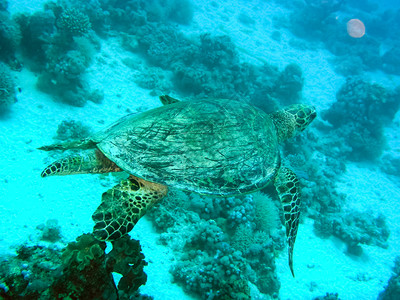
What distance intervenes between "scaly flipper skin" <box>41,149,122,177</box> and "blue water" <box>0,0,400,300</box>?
3 centimetres

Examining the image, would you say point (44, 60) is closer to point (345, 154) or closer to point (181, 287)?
point (181, 287)

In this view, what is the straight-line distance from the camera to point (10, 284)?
2004mm

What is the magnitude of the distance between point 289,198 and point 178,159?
76.0 inches

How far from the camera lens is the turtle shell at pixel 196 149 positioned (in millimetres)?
2721

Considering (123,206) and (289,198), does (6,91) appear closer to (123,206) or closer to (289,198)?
(123,206)

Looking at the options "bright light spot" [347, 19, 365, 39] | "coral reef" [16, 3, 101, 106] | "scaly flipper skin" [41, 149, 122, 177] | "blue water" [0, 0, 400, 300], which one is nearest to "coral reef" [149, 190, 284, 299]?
"blue water" [0, 0, 400, 300]

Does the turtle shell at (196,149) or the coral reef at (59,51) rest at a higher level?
the turtle shell at (196,149)

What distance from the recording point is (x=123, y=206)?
256cm

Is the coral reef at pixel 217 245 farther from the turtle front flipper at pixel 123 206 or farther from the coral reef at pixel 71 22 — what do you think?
the coral reef at pixel 71 22

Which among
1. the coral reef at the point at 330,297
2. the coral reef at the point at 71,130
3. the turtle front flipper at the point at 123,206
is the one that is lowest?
the coral reef at the point at 330,297

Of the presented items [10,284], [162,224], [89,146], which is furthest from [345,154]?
[10,284]

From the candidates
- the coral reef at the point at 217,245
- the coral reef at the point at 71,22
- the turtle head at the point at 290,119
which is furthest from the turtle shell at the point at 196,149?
the coral reef at the point at 71,22

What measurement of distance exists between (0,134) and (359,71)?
20.8 m

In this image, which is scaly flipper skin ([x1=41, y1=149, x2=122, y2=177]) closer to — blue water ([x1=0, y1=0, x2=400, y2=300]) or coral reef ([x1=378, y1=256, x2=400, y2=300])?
blue water ([x1=0, y1=0, x2=400, y2=300])
